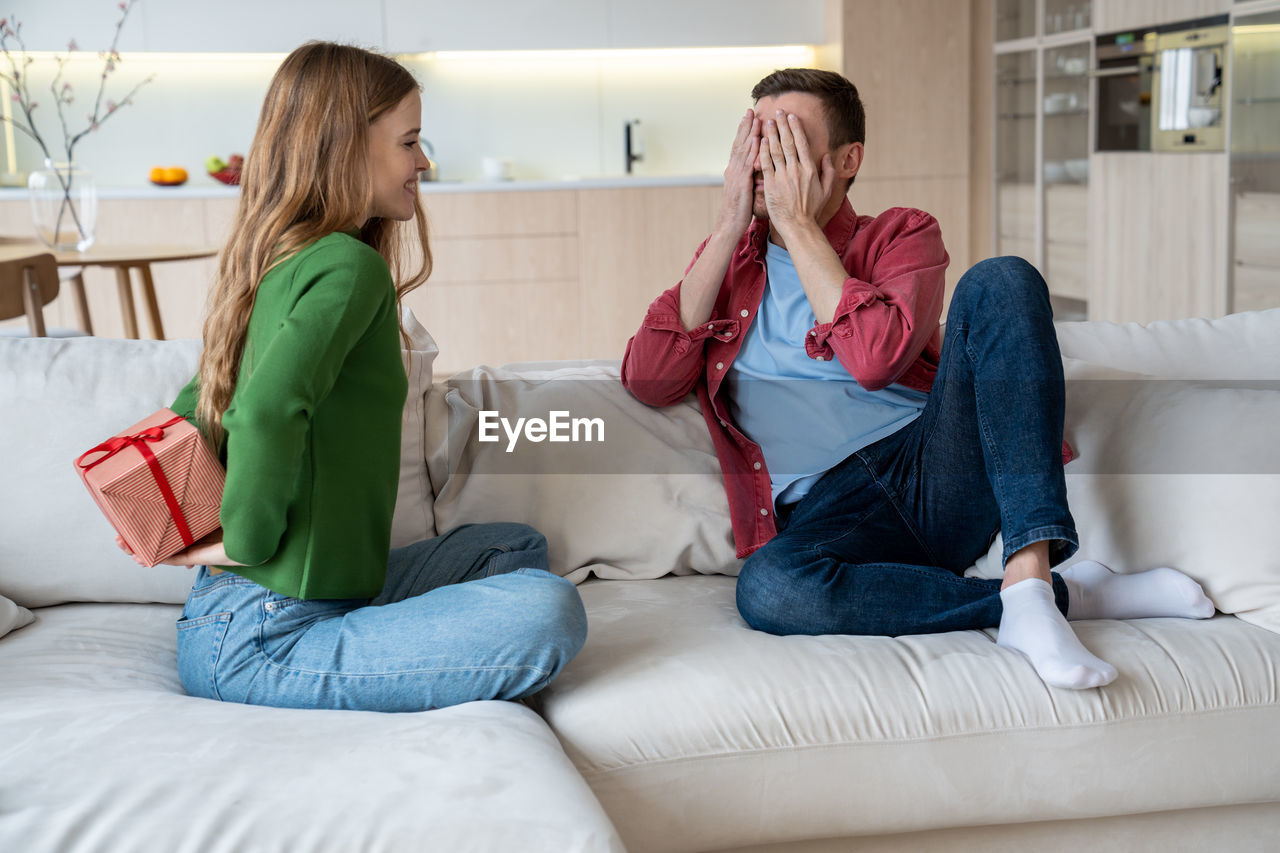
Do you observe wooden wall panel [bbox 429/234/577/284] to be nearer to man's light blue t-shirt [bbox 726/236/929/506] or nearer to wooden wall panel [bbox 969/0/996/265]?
wooden wall panel [bbox 969/0/996/265]

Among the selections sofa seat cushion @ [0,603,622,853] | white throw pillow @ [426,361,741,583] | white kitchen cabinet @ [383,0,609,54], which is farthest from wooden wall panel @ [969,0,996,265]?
sofa seat cushion @ [0,603,622,853]

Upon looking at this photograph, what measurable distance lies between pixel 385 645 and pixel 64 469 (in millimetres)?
722

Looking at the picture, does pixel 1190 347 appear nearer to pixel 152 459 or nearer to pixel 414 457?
pixel 414 457

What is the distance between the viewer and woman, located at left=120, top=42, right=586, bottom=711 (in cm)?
135

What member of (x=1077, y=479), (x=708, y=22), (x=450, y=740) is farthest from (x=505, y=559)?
(x=708, y=22)

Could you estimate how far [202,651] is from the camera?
1.48 m

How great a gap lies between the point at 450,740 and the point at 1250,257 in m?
3.52

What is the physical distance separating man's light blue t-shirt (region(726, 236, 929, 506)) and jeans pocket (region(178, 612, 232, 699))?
887 millimetres

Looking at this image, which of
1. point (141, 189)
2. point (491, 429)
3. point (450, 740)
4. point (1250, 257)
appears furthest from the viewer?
point (141, 189)

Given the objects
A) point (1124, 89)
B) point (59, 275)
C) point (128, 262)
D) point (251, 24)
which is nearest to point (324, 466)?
point (128, 262)

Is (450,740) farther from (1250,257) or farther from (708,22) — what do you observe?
(708,22)

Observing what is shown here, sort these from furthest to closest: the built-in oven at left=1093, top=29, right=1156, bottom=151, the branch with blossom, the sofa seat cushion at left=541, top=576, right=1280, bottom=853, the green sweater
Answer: the branch with blossom < the built-in oven at left=1093, top=29, right=1156, bottom=151 < the sofa seat cushion at left=541, top=576, right=1280, bottom=853 < the green sweater

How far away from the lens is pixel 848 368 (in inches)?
70.8

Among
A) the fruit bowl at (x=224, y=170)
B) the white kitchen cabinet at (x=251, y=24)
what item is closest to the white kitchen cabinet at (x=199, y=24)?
the white kitchen cabinet at (x=251, y=24)
